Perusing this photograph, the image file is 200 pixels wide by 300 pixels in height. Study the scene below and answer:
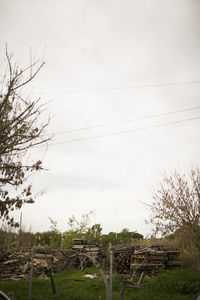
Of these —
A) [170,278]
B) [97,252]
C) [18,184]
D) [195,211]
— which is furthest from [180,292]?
[97,252]

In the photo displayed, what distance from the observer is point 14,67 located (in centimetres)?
668

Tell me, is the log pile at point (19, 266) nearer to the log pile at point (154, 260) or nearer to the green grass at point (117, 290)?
the green grass at point (117, 290)

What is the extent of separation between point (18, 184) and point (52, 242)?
20605mm

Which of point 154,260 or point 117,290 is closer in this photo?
point 117,290

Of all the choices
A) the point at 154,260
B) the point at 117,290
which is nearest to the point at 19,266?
the point at 117,290

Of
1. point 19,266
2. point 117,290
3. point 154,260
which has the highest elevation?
point 154,260

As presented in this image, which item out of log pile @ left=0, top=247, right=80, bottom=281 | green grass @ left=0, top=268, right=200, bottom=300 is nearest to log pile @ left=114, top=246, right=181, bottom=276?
green grass @ left=0, top=268, right=200, bottom=300

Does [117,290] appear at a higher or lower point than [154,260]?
lower

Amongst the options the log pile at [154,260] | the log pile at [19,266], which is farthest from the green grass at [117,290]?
the log pile at [19,266]

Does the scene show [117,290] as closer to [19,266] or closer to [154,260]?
[154,260]

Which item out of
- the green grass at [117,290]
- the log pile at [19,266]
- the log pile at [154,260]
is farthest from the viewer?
the log pile at [154,260]

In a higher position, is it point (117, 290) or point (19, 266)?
point (117, 290)

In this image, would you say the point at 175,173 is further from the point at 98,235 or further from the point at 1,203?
the point at 98,235

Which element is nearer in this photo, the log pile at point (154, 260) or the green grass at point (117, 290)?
the green grass at point (117, 290)
